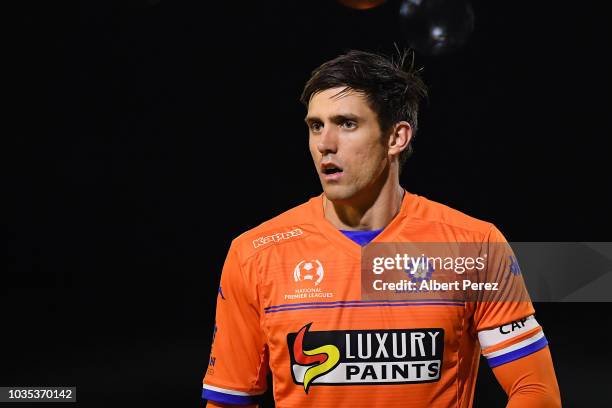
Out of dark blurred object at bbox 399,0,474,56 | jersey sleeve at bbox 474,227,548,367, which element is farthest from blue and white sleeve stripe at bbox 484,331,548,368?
dark blurred object at bbox 399,0,474,56

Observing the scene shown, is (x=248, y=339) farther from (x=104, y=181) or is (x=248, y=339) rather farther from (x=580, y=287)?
(x=104, y=181)

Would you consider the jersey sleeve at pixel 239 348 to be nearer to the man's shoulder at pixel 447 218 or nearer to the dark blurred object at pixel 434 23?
the man's shoulder at pixel 447 218

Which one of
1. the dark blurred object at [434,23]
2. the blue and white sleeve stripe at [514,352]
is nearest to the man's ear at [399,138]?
the blue and white sleeve stripe at [514,352]

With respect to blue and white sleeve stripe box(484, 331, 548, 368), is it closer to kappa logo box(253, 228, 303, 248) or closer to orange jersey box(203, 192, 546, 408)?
orange jersey box(203, 192, 546, 408)

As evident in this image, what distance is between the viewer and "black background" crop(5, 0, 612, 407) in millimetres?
5844

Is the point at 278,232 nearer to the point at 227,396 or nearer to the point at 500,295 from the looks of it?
the point at 227,396

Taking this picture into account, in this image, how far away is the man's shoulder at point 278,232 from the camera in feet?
7.39

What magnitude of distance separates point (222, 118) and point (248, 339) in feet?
13.1

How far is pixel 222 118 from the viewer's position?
6043 millimetres

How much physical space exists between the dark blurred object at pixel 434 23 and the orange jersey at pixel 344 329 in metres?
2.83

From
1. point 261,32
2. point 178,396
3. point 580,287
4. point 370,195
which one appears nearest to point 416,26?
point 261,32

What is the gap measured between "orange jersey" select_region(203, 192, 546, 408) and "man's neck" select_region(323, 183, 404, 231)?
30 mm

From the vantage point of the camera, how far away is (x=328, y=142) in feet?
6.91

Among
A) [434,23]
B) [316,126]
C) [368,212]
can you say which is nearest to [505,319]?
[368,212]
